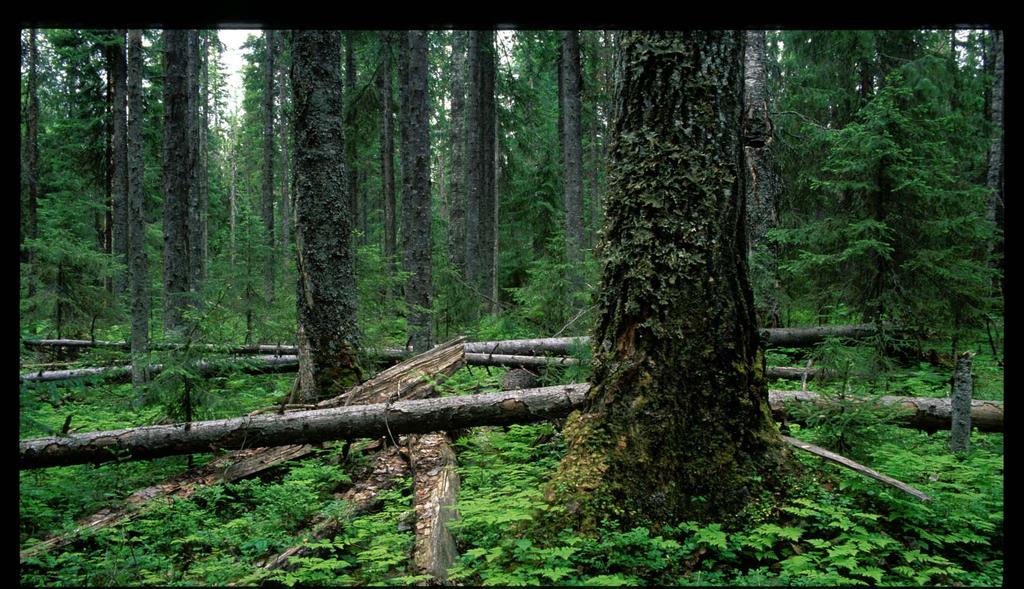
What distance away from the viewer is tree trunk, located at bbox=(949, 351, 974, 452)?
14.4ft

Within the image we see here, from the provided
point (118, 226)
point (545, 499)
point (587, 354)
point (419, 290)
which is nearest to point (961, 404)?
point (587, 354)

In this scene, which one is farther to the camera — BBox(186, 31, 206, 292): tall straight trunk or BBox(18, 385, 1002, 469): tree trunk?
BBox(186, 31, 206, 292): tall straight trunk

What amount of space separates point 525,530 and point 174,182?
12.3 meters

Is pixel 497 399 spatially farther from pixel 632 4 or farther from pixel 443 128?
pixel 443 128

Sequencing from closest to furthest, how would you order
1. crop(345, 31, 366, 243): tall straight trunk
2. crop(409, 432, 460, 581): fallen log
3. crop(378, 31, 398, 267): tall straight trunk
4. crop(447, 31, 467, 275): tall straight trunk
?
crop(409, 432, 460, 581): fallen log < crop(447, 31, 467, 275): tall straight trunk < crop(345, 31, 366, 243): tall straight trunk < crop(378, 31, 398, 267): tall straight trunk

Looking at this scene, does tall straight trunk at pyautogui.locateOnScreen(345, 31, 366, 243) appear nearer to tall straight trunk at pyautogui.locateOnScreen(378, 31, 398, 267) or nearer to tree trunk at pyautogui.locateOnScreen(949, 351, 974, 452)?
tall straight trunk at pyautogui.locateOnScreen(378, 31, 398, 267)

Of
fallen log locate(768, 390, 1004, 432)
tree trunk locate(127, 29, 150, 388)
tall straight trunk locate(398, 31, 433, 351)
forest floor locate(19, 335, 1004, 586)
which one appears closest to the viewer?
forest floor locate(19, 335, 1004, 586)

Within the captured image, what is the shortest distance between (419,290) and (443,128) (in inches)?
976

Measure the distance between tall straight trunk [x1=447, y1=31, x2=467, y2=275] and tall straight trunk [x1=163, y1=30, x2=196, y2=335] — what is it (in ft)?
24.5

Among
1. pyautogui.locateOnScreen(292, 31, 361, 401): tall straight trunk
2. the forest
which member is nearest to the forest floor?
the forest

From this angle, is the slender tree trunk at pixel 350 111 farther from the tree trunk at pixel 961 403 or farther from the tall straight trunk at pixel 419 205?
the tree trunk at pixel 961 403

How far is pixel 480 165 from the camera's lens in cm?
2003

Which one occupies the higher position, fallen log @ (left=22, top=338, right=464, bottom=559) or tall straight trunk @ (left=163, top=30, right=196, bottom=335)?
tall straight trunk @ (left=163, top=30, right=196, bottom=335)

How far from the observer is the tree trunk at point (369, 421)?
5184mm
